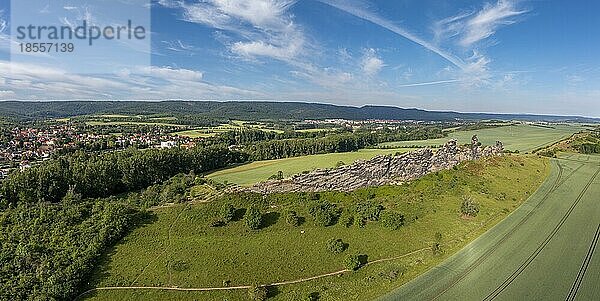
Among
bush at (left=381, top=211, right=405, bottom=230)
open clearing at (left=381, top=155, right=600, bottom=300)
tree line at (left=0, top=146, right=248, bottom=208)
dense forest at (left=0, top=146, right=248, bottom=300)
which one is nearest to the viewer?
open clearing at (left=381, top=155, right=600, bottom=300)

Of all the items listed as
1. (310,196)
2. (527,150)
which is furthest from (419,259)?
(527,150)

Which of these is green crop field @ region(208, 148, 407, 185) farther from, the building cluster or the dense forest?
the building cluster

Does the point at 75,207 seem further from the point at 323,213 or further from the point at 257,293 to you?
the point at 323,213

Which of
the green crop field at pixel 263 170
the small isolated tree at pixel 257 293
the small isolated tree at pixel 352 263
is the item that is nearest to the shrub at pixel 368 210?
the small isolated tree at pixel 352 263

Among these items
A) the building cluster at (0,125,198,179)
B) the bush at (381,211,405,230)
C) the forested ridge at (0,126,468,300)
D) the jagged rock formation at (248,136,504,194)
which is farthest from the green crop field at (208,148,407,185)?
the building cluster at (0,125,198,179)

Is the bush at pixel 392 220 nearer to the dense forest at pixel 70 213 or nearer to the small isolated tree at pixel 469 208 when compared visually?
the small isolated tree at pixel 469 208
